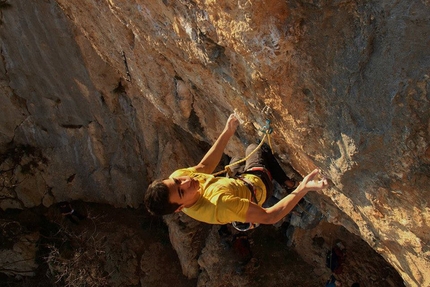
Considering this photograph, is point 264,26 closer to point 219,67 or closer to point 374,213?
point 219,67

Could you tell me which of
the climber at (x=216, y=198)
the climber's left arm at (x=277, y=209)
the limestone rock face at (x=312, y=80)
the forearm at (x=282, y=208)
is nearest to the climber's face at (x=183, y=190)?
the climber at (x=216, y=198)

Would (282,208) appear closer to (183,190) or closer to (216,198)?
(216,198)

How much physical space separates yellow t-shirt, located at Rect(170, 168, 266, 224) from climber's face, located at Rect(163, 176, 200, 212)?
78mm

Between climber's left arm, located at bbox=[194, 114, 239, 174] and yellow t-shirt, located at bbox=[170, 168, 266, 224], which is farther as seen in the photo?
climber's left arm, located at bbox=[194, 114, 239, 174]

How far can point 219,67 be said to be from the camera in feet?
11.3

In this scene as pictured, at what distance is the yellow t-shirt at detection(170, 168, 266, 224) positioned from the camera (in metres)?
2.97

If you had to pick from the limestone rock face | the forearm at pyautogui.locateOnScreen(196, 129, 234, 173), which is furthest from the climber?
the limestone rock face

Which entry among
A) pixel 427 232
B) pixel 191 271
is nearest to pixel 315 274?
pixel 191 271

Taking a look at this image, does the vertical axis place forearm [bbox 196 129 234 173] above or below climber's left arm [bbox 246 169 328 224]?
below

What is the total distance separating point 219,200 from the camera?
302cm

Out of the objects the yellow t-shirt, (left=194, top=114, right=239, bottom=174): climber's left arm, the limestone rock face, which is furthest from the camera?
(left=194, top=114, right=239, bottom=174): climber's left arm

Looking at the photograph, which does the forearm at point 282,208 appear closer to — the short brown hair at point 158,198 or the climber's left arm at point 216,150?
the short brown hair at point 158,198

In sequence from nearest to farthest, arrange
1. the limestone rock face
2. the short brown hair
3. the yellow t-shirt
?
the limestone rock face, the short brown hair, the yellow t-shirt

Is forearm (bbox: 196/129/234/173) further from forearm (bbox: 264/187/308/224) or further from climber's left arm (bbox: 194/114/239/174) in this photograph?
forearm (bbox: 264/187/308/224)
